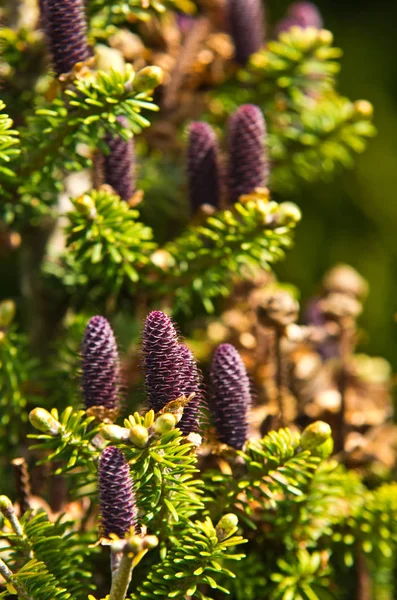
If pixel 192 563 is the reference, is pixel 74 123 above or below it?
above

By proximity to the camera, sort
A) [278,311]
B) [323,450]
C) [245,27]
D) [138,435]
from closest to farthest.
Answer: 1. [138,435]
2. [323,450]
3. [278,311]
4. [245,27]

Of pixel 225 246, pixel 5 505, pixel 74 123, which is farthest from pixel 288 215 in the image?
pixel 5 505

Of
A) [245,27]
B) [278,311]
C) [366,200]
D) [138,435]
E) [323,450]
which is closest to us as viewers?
[138,435]

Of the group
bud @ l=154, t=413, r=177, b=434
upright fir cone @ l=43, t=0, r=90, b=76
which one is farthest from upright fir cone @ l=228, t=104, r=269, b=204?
bud @ l=154, t=413, r=177, b=434

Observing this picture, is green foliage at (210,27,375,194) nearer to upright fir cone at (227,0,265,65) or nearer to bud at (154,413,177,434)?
upright fir cone at (227,0,265,65)

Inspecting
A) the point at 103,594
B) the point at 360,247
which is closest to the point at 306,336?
the point at 103,594

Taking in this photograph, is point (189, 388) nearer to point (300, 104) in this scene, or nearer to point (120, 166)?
point (120, 166)
